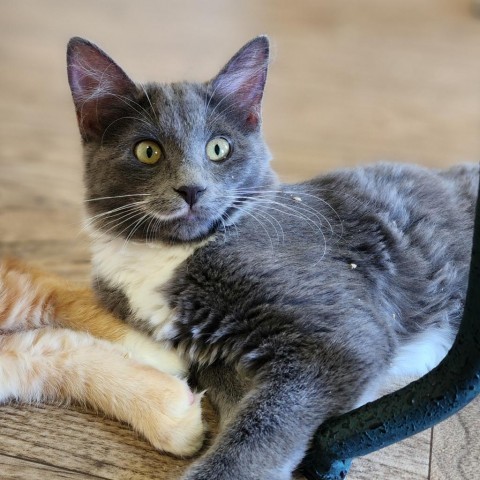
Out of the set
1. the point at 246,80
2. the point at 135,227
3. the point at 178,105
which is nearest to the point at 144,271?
the point at 135,227

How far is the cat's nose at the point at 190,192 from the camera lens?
3.75 feet

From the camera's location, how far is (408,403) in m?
0.90

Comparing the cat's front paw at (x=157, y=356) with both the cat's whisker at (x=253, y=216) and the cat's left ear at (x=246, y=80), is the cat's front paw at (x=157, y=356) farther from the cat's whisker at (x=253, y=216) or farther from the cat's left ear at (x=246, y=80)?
the cat's left ear at (x=246, y=80)

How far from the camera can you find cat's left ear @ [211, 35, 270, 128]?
1271 mm

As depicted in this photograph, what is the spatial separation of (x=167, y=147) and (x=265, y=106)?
146cm

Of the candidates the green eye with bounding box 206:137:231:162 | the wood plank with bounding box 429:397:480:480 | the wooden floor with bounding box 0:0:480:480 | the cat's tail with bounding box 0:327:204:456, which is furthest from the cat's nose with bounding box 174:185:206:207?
the wood plank with bounding box 429:397:480:480

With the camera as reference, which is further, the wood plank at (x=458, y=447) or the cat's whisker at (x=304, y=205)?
the cat's whisker at (x=304, y=205)

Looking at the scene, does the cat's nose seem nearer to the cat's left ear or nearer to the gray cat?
the gray cat

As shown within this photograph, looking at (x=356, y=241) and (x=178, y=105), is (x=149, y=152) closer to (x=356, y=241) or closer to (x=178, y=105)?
(x=178, y=105)

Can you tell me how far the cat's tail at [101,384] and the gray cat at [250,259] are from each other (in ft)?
0.24

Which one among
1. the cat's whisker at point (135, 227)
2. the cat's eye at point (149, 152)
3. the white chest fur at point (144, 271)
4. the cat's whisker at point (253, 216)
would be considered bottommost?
the white chest fur at point (144, 271)

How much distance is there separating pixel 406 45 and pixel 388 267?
226cm

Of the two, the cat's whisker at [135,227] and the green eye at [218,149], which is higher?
the green eye at [218,149]

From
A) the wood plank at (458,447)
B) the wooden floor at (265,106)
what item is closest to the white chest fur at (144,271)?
the wooden floor at (265,106)
